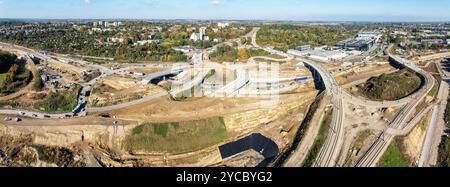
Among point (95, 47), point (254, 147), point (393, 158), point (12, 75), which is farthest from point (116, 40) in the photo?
point (393, 158)

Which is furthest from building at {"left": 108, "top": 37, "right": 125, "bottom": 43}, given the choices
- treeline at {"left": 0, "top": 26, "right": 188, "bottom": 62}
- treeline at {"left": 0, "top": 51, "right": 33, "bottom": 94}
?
treeline at {"left": 0, "top": 51, "right": 33, "bottom": 94}

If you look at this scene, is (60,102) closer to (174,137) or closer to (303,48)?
(174,137)

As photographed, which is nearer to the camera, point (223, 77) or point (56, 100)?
point (56, 100)

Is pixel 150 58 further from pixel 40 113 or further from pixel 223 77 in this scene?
pixel 40 113

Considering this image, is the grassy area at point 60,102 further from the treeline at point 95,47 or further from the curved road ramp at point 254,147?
the treeline at point 95,47
